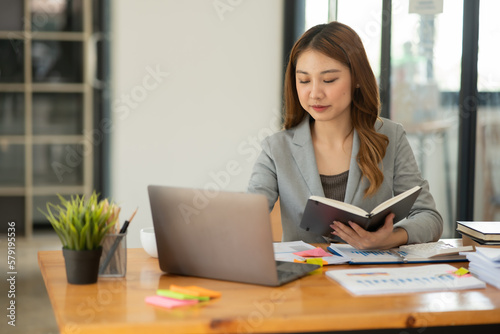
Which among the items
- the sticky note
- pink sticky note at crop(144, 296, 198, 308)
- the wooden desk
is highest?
the sticky note

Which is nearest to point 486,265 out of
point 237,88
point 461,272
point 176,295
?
point 461,272

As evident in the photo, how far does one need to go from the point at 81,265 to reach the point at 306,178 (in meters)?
0.95

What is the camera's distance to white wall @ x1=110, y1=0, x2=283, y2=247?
3816 millimetres

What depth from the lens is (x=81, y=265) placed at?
1.31m

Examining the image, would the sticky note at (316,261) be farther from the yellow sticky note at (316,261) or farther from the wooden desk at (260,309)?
the wooden desk at (260,309)

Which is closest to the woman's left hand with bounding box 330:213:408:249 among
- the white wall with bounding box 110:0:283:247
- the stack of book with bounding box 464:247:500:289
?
the stack of book with bounding box 464:247:500:289

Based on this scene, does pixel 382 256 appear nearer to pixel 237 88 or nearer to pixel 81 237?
pixel 81 237

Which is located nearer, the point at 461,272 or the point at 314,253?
the point at 461,272

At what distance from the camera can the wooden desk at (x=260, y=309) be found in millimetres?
1082

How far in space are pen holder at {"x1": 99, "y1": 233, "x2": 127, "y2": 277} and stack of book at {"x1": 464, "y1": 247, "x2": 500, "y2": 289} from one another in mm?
820

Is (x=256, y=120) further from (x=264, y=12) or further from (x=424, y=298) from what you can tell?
(x=424, y=298)

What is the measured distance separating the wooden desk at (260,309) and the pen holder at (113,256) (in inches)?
0.9

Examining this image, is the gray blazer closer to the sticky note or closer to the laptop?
the sticky note

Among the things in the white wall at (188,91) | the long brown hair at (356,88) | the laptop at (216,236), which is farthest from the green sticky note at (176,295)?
the white wall at (188,91)
